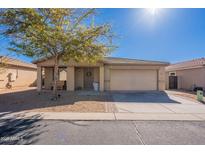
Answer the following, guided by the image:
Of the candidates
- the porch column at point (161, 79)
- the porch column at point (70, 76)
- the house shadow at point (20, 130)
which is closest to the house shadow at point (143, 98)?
the porch column at point (161, 79)

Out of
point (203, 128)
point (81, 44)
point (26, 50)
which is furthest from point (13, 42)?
point (203, 128)

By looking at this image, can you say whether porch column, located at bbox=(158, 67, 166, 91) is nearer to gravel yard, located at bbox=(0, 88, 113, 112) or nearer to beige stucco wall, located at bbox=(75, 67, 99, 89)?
beige stucco wall, located at bbox=(75, 67, 99, 89)

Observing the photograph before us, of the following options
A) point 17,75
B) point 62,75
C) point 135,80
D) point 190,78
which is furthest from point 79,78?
point 190,78

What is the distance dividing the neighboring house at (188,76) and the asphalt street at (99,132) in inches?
559

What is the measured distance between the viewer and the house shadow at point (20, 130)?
4336 millimetres

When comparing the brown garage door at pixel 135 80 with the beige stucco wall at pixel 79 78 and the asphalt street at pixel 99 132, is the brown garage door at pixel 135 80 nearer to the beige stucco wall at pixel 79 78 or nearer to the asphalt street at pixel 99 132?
the beige stucco wall at pixel 79 78

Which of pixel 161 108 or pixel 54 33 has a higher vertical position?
pixel 54 33

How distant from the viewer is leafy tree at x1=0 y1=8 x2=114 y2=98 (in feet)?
27.0

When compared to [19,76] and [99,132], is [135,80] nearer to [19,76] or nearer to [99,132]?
[99,132]

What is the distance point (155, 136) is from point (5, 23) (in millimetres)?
8847

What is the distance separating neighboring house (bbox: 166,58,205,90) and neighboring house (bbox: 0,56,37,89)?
1936cm

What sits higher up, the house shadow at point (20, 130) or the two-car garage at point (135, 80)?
the two-car garage at point (135, 80)

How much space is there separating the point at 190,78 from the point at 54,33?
17608mm

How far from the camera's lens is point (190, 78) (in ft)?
65.3
